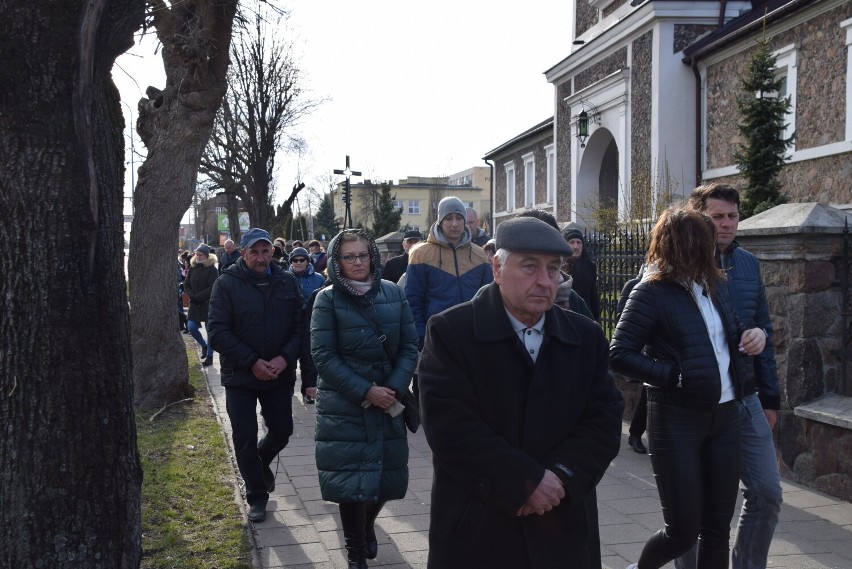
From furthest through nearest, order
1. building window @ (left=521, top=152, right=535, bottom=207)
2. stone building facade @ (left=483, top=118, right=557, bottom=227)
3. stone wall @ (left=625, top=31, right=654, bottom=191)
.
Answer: building window @ (left=521, top=152, right=535, bottom=207) < stone building facade @ (left=483, top=118, right=557, bottom=227) < stone wall @ (left=625, top=31, right=654, bottom=191)

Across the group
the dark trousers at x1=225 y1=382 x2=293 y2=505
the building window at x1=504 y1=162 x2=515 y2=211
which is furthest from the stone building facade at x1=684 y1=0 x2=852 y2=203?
Answer: the building window at x1=504 y1=162 x2=515 y2=211

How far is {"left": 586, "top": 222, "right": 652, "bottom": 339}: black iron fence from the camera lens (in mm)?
8867

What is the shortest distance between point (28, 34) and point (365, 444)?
2654 millimetres

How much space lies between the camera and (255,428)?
5934mm

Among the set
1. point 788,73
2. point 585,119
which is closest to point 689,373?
point 788,73

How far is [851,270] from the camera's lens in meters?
6.34

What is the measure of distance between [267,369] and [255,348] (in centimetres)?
21

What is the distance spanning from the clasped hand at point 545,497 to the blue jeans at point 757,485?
172 cm

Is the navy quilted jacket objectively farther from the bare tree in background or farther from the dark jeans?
the bare tree in background

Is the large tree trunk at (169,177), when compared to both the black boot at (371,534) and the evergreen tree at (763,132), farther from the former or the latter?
the evergreen tree at (763,132)

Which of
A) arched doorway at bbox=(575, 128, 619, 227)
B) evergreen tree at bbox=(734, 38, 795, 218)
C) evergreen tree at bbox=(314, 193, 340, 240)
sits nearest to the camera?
evergreen tree at bbox=(734, 38, 795, 218)

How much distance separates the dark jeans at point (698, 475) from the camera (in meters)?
3.78

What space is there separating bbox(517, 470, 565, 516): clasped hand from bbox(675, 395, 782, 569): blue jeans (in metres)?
1.72

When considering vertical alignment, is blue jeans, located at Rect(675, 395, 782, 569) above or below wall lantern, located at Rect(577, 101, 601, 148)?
below
